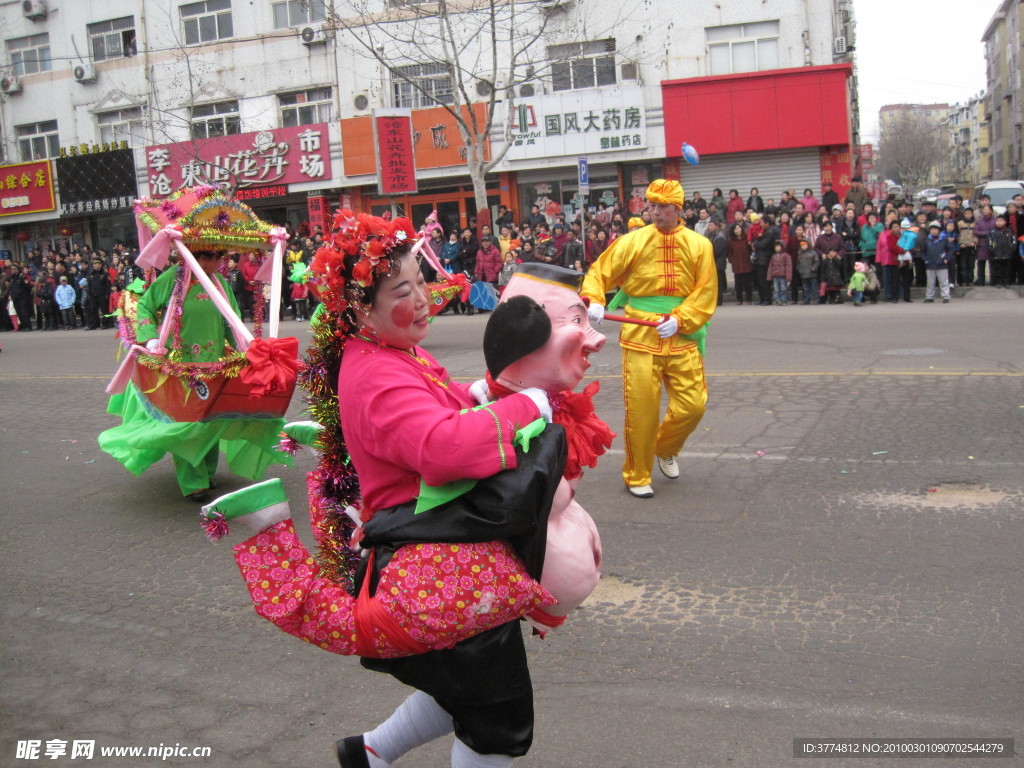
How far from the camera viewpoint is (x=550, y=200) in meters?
27.7

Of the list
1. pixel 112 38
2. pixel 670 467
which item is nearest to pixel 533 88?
pixel 112 38

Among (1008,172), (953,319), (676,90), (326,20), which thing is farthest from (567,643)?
(1008,172)

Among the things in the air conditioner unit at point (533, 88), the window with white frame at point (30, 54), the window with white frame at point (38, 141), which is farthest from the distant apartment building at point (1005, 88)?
the window with white frame at point (38, 141)

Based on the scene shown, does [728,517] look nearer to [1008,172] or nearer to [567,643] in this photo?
[567,643]

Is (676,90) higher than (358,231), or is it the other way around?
(676,90)

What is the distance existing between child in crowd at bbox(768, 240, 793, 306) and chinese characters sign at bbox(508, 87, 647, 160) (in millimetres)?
9672

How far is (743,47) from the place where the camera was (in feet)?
84.1

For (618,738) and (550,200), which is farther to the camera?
(550,200)

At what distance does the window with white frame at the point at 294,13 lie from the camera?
95.2ft

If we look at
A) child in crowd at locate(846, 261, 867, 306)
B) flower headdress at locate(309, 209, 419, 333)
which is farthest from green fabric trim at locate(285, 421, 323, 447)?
child in crowd at locate(846, 261, 867, 306)

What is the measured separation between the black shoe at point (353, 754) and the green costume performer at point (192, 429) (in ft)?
11.4

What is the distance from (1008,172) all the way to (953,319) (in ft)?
217

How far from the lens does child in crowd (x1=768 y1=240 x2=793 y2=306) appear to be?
17.5m

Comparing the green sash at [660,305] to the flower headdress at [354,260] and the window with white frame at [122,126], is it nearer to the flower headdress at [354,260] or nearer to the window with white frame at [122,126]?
the flower headdress at [354,260]
